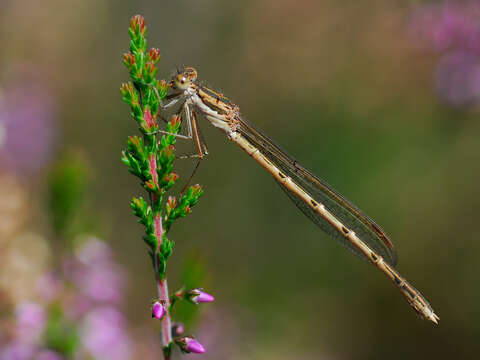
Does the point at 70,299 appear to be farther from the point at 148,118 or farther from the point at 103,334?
the point at 148,118

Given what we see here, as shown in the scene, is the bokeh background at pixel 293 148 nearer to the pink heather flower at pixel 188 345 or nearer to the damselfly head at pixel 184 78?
the damselfly head at pixel 184 78

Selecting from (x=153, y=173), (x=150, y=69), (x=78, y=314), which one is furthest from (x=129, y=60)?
(x=78, y=314)

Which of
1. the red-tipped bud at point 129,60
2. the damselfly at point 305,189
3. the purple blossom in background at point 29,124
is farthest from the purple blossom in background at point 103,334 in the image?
the purple blossom in background at point 29,124

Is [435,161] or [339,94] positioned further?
[339,94]

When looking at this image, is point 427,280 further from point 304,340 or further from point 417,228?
point 304,340

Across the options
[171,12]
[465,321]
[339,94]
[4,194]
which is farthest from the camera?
[171,12]

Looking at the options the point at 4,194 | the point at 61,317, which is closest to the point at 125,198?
the point at 4,194
